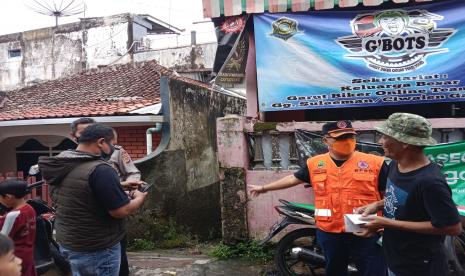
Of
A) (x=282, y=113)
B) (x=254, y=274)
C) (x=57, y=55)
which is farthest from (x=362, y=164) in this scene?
(x=57, y=55)

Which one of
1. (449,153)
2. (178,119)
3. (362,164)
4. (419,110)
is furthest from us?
(178,119)

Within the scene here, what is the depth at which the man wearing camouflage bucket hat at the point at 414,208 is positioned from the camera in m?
2.24

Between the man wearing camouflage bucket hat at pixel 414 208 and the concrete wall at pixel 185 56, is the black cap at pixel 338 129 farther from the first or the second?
the concrete wall at pixel 185 56

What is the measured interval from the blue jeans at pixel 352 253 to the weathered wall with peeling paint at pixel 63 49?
1714 cm

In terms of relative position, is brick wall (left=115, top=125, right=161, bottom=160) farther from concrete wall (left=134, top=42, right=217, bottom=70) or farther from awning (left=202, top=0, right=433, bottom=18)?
concrete wall (left=134, top=42, right=217, bottom=70)

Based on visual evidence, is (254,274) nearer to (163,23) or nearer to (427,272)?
(427,272)

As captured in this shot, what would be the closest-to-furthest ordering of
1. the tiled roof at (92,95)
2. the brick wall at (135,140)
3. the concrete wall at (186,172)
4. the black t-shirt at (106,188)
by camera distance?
1. the black t-shirt at (106,188)
2. the concrete wall at (186,172)
3. the brick wall at (135,140)
4. the tiled roof at (92,95)

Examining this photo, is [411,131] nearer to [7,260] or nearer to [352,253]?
[352,253]

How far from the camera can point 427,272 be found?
2352 mm

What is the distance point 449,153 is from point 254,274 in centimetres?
237

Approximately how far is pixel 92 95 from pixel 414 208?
951 centimetres

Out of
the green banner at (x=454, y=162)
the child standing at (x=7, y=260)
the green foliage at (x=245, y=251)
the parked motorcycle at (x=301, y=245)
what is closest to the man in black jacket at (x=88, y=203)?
the child standing at (x=7, y=260)

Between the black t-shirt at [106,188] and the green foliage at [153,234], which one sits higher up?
the black t-shirt at [106,188]

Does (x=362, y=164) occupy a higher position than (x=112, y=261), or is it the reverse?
(x=362, y=164)
